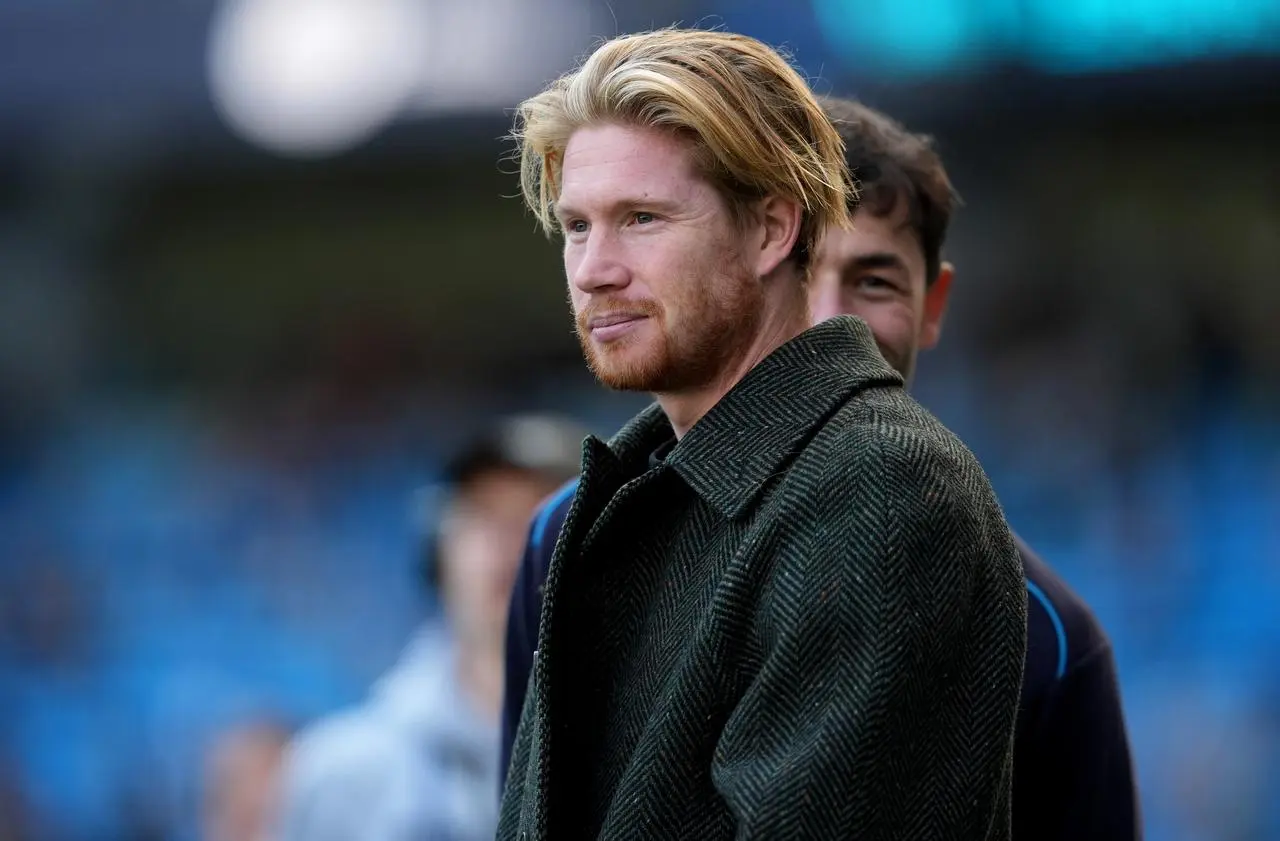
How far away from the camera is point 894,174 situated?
2.52 metres

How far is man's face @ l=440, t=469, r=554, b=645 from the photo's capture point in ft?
12.3

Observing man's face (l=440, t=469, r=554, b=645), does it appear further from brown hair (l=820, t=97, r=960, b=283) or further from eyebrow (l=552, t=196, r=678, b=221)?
eyebrow (l=552, t=196, r=678, b=221)

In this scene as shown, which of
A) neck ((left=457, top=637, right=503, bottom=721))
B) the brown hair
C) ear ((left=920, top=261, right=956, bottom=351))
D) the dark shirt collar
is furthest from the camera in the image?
neck ((left=457, top=637, right=503, bottom=721))

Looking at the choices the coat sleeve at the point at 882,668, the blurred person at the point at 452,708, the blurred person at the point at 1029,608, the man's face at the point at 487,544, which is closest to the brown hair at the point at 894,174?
the blurred person at the point at 1029,608

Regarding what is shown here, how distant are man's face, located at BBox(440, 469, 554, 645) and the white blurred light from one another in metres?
4.30

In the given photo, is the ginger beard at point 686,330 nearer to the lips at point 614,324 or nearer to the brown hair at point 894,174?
the lips at point 614,324

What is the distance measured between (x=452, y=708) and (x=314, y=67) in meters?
4.67

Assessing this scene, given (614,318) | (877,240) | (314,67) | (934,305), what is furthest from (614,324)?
(314,67)

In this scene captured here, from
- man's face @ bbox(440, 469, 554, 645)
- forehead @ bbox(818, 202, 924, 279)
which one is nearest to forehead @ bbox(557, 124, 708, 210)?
forehead @ bbox(818, 202, 924, 279)

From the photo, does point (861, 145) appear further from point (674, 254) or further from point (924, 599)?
point (924, 599)

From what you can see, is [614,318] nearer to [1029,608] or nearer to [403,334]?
[1029,608]

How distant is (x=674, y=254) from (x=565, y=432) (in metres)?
2.26

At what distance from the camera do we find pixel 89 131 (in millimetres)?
8500

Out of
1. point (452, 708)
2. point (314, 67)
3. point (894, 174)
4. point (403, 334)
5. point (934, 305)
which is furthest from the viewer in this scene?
point (403, 334)
